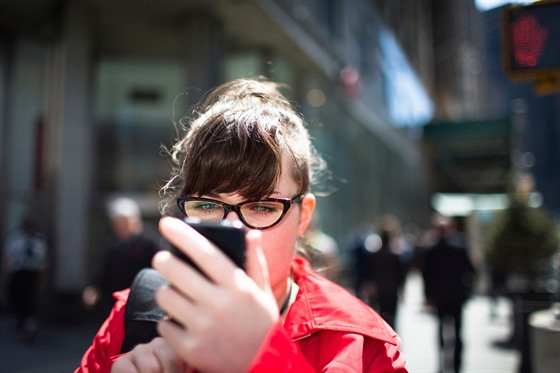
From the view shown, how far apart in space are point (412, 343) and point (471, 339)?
1.13 meters

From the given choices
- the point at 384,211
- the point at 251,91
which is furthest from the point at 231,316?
the point at 384,211

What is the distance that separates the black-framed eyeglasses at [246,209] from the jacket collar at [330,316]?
0.23 meters

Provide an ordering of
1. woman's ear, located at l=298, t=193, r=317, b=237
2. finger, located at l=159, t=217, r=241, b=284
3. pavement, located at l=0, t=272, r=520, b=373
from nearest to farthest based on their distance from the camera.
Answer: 1. finger, located at l=159, t=217, r=241, b=284
2. woman's ear, located at l=298, t=193, r=317, b=237
3. pavement, located at l=0, t=272, r=520, b=373

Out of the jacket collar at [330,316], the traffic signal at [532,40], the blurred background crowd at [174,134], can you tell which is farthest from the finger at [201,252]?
the traffic signal at [532,40]

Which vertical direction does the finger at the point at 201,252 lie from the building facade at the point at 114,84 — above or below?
below

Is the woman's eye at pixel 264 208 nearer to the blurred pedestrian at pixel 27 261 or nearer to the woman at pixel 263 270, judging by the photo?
the woman at pixel 263 270

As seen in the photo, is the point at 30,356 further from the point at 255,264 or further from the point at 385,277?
the point at 385,277

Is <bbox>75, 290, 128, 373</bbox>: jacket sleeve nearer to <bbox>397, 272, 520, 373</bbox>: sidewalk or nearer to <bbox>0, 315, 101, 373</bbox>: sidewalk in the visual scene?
<bbox>0, 315, 101, 373</bbox>: sidewalk

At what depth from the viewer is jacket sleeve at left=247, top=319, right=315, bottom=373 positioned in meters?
0.74

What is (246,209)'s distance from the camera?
1200mm

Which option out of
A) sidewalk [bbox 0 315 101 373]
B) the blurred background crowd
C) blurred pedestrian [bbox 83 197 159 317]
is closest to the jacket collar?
the blurred background crowd

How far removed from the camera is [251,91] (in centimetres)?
141

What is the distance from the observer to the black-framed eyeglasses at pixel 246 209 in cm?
118

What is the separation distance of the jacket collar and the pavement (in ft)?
3.29
